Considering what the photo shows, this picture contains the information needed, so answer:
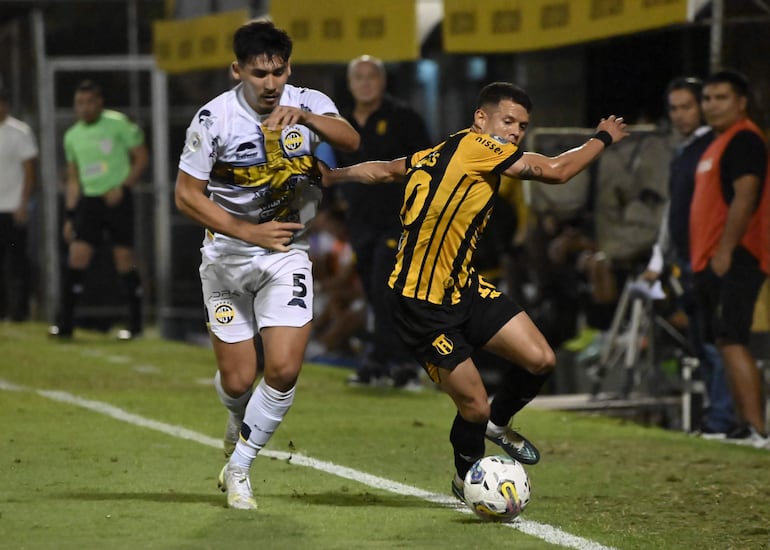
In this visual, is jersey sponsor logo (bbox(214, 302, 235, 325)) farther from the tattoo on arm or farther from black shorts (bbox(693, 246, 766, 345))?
black shorts (bbox(693, 246, 766, 345))

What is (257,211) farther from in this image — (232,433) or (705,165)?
(705,165)

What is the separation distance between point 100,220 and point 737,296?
286 inches

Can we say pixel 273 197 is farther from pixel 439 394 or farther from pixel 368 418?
pixel 439 394

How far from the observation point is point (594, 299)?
14094 millimetres

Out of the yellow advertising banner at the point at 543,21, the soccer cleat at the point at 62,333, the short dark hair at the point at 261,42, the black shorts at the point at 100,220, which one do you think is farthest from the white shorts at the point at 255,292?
the soccer cleat at the point at 62,333

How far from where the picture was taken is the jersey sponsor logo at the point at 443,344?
7.22 meters

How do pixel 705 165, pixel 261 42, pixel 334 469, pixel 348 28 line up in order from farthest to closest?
pixel 348 28 → pixel 705 165 → pixel 334 469 → pixel 261 42

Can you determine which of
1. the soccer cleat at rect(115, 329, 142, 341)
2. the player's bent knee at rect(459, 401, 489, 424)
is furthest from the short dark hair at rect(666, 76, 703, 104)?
the soccer cleat at rect(115, 329, 142, 341)

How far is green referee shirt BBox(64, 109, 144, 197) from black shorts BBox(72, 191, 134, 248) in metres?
0.11

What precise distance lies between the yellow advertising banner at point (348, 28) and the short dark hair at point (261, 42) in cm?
717

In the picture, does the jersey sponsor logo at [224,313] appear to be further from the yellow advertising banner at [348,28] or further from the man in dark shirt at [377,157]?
the yellow advertising banner at [348,28]

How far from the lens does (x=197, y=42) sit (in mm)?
16781

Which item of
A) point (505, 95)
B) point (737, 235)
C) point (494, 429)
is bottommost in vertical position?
point (494, 429)

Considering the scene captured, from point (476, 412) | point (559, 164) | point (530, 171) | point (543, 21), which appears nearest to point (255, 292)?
point (476, 412)
